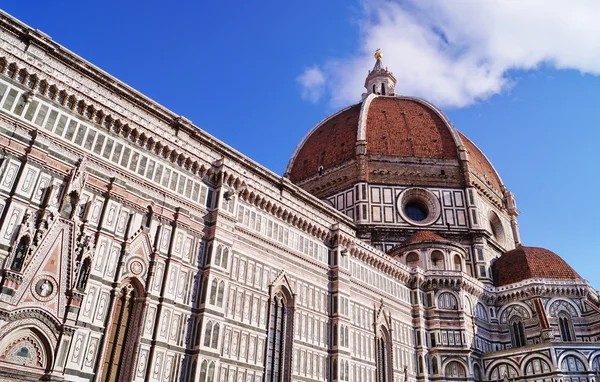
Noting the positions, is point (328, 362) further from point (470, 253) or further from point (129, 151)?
point (470, 253)

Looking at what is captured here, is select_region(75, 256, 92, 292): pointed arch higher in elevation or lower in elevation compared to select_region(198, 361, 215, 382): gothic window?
higher

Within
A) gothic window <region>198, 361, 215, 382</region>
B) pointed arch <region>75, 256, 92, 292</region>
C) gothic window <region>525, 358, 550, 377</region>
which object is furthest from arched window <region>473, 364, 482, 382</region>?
pointed arch <region>75, 256, 92, 292</region>

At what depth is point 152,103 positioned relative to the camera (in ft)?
75.7

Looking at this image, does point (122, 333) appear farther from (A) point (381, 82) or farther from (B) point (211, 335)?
(A) point (381, 82)

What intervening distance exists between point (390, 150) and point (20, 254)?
118ft

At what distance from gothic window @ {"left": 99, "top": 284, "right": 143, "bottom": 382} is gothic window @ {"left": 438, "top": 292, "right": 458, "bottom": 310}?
23167 millimetres

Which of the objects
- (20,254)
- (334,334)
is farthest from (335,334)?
(20,254)

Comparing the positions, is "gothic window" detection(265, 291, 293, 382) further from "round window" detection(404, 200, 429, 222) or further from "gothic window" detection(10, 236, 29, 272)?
"round window" detection(404, 200, 429, 222)

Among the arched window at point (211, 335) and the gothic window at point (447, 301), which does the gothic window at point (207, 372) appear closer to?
the arched window at point (211, 335)

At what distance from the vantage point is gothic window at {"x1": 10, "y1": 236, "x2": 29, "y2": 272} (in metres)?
15.9

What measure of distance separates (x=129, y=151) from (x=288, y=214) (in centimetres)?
950

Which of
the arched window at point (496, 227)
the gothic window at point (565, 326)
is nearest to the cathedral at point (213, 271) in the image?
the gothic window at point (565, 326)

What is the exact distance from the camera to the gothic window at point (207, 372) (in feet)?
64.4

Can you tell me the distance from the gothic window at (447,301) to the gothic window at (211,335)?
1974 centimetres
